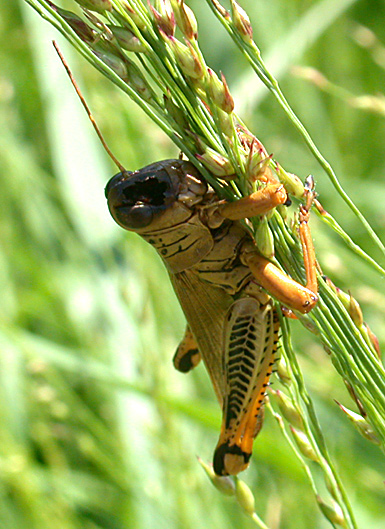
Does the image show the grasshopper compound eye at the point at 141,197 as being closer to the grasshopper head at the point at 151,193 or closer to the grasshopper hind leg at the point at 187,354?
the grasshopper head at the point at 151,193

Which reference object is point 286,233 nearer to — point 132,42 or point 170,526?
point 132,42

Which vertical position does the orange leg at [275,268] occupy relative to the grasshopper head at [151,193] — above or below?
below

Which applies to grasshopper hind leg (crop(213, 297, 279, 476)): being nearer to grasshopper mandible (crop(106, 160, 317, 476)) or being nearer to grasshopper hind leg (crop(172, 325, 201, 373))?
grasshopper mandible (crop(106, 160, 317, 476))

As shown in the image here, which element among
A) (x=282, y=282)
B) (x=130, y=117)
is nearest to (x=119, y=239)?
(x=130, y=117)

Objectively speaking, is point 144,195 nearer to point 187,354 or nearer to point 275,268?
point 275,268

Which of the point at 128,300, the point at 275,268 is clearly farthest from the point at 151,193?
the point at 128,300

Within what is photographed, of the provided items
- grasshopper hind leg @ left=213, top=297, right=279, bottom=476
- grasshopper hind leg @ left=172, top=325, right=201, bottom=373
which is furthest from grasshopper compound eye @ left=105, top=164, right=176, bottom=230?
grasshopper hind leg @ left=172, top=325, right=201, bottom=373

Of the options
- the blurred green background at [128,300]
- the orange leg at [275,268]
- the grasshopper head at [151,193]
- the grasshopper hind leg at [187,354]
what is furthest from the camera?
the blurred green background at [128,300]

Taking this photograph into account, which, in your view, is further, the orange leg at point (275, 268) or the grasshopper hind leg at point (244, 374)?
the grasshopper hind leg at point (244, 374)

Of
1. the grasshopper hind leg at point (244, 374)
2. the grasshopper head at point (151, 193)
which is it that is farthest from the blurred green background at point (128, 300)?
the grasshopper head at point (151, 193)
